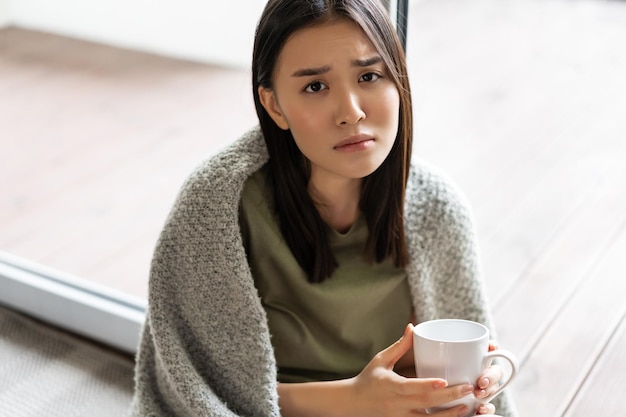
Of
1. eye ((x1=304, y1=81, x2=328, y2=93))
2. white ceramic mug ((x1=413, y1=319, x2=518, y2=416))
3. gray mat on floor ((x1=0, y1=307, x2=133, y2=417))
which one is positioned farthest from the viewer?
gray mat on floor ((x1=0, y1=307, x2=133, y2=417))

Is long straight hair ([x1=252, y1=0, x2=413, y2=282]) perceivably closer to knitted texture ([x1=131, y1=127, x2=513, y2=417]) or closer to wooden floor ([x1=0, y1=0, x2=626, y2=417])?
knitted texture ([x1=131, y1=127, x2=513, y2=417])

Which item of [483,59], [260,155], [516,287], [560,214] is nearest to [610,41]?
[483,59]

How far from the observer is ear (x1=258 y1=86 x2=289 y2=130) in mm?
1163

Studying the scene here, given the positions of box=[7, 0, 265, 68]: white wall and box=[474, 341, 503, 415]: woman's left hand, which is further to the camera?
box=[7, 0, 265, 68]: white wall

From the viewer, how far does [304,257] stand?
49.1 inches

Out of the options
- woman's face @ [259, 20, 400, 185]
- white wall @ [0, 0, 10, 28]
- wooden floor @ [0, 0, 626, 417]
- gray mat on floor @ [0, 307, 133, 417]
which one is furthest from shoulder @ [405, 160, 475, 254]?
white wall @ [0, 0, 10, 28]

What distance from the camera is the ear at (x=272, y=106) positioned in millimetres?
1163

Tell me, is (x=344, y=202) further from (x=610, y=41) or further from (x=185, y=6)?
(x=610, y=41)

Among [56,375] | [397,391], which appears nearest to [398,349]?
[397,391]

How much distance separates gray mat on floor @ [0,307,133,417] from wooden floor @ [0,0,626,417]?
0.16 m

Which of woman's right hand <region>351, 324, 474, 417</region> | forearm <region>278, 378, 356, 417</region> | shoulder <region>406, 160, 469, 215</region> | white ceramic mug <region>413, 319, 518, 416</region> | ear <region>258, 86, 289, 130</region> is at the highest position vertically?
ear <region>258, 86, 289, 130</region>

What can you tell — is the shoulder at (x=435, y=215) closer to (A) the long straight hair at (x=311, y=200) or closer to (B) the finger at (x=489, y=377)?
(A) the long straight hair at (x=311, y=200)

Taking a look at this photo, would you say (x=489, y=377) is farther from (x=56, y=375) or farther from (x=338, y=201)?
(x=56, y=375)

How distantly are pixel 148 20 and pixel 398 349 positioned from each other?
112 centimetres
